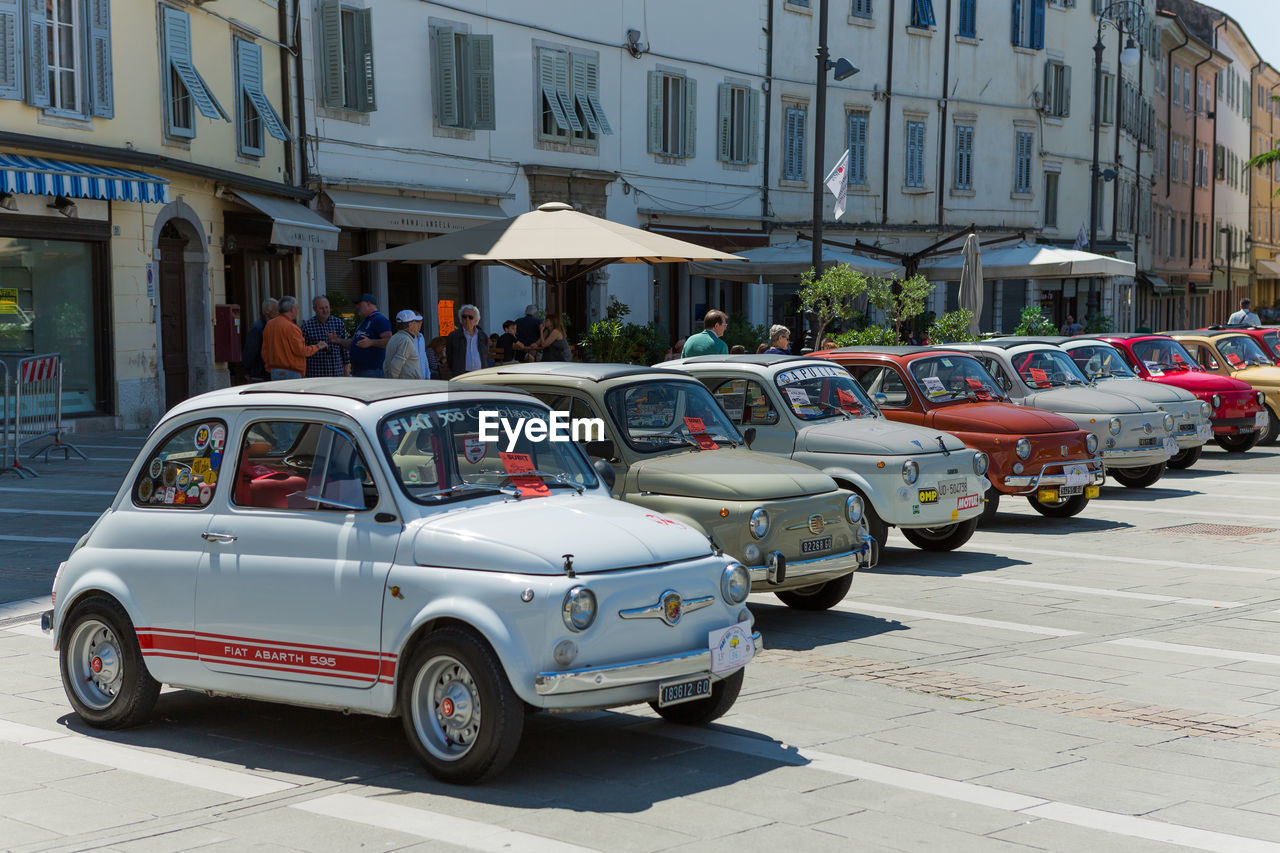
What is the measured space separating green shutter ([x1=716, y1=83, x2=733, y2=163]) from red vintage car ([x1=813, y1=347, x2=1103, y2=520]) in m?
20.9

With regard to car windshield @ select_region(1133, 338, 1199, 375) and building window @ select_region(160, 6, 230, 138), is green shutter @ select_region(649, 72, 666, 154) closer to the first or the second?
building window @ select_region(160, 6, 230, 138)

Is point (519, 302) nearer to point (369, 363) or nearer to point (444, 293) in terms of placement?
point (444, 293)

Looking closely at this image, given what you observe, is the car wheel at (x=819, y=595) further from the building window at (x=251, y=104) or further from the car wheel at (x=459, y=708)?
the building window at (x=251, y=104)

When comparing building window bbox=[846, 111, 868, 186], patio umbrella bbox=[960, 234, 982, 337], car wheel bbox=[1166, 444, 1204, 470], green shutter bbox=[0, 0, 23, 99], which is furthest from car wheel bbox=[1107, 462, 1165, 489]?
building window bbox=[846, 111, 868, 186]

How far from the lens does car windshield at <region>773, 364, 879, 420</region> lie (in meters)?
12.6

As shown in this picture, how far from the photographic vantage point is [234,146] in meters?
24.2

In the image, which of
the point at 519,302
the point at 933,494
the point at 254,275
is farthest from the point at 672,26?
the point at 933,494

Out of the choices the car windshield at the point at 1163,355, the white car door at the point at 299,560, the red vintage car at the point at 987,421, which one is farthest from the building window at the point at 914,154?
the white car door at the point at 299,560

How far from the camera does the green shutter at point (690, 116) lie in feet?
112

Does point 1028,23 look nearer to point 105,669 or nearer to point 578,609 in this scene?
point 105,669

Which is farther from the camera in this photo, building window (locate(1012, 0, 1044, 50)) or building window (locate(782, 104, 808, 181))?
building window (locate(1012, 0, 1044, 50))

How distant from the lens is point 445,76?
2811 cm

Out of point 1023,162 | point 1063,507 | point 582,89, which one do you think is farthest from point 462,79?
point 1023,162

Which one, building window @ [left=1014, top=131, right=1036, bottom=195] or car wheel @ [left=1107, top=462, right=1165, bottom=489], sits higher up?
building window @ [left=1014, top=131, right=1036, bottom=195]
